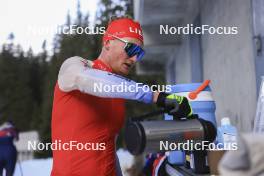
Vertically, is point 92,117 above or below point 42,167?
above

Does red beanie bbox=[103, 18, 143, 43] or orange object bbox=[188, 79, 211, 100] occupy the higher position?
red beanie bbox=[103, 18, 143, 43]

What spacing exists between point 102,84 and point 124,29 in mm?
499

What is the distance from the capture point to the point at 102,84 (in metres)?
1.58

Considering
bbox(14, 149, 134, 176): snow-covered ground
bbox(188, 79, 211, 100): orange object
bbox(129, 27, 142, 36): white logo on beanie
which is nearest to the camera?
bbox(129, 27, 142, 36): white logo on beanie

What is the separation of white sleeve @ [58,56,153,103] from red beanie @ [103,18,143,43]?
0.33 metres

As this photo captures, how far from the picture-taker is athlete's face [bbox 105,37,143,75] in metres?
1.98

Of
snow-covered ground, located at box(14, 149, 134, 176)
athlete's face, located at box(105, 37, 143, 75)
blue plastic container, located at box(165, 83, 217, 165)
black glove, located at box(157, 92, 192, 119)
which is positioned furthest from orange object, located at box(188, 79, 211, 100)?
snow-covered ground, located at box(14, 149, 134, 176)

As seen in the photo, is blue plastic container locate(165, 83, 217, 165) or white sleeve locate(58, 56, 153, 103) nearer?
white sleeve locate(58, 56, 153, 103)

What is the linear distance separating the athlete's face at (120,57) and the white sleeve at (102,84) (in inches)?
11.3

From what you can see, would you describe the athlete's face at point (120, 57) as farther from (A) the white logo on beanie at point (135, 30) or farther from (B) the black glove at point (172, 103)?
(B) the black glove at point (172, 103)

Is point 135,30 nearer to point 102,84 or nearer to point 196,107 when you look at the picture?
point 102,84

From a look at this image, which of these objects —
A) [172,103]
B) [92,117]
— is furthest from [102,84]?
[92,117]

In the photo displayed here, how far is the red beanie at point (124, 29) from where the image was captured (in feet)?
6.53

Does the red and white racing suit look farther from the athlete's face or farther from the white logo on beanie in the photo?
the white logo on beanie
